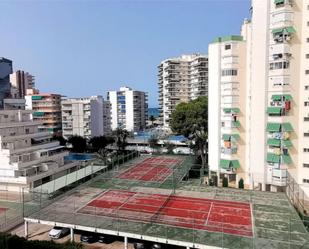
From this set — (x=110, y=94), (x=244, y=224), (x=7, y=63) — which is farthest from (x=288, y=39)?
(x=7, y=63)

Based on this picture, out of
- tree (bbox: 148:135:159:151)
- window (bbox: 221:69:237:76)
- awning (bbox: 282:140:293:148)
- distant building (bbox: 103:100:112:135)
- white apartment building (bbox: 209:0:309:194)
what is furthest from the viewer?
distant building (bbox: 103:100:112:135)

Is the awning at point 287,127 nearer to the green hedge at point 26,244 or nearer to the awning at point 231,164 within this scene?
the awning at point 231,164

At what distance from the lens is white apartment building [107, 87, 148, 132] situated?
7638 centimetres

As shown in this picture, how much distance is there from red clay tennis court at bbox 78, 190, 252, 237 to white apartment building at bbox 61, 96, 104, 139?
114ft

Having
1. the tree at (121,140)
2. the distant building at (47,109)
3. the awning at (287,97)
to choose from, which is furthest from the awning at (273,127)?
the distant building at (47,109)

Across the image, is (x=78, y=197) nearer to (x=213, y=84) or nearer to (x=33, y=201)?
(x=33, y=201)

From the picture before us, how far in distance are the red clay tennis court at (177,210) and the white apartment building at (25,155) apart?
9032 millimetres

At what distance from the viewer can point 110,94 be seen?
80.0m

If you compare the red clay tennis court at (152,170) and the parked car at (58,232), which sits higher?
the red clay tennis court at (152,170)

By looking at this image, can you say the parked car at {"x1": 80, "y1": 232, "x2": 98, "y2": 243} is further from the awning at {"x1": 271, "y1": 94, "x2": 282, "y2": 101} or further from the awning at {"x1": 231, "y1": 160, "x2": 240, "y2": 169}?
the awning at {"x1": 271, "y1": 94, "x2": 282, "y2": 101}

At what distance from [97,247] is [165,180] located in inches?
426

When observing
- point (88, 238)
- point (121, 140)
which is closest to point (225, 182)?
point (88, 238)

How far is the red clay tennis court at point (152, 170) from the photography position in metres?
27.3

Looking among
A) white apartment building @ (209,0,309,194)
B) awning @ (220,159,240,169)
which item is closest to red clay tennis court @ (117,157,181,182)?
awning @ (220,159,240,169)
